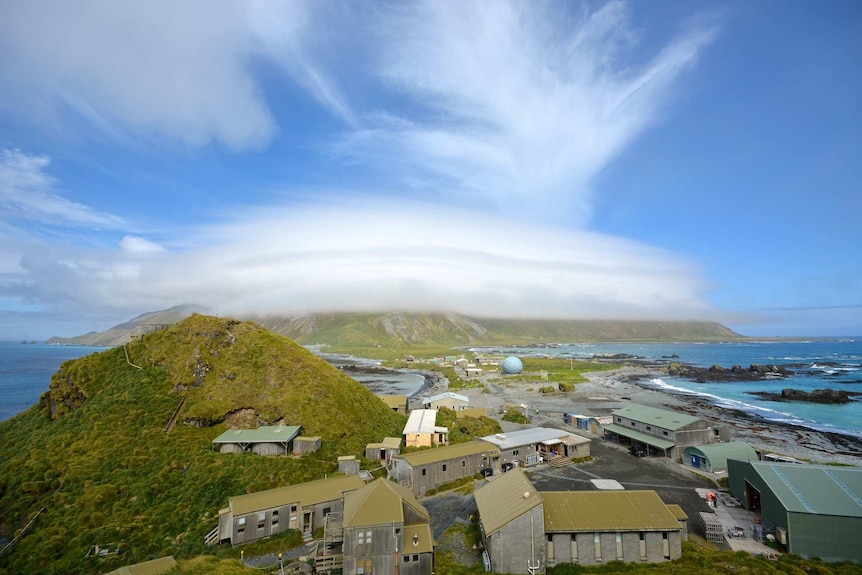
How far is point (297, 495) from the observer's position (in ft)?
90.8

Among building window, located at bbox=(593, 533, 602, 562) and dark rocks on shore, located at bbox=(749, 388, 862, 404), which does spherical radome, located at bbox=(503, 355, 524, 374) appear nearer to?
dark rocks on shore, located at bbox=(749, 388, 862, 404)

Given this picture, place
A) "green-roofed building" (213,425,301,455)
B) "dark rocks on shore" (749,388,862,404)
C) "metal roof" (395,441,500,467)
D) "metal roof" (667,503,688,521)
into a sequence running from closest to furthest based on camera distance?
"metal roof" (667,503,688,521), "metal roof" (395,441,500,467), "green-roofed building" (213,425,301,455), "dark rocks on shore" (749,388,862,404)

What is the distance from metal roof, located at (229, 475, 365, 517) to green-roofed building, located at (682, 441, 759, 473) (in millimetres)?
33706

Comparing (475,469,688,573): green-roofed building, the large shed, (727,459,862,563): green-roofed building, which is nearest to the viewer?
(475,469,688,573): green-roofed building

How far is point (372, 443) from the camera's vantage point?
39812 millimetres

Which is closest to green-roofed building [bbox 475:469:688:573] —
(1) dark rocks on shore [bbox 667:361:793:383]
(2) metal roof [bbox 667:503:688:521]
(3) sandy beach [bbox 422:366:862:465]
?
(2) metal roof [bbox 667:503:688:521]

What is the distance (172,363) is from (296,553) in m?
29.9

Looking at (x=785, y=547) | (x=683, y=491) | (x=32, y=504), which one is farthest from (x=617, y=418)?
(x=32, y=504)

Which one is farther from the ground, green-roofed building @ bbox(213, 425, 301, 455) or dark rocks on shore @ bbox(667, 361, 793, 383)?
green-roofed building @ bbox(213, 425, 301, 455)

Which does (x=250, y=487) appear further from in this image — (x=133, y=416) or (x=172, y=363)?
(x=172, y=363)

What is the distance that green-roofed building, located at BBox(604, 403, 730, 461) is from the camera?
137 feet

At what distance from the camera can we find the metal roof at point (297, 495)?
26.3 m

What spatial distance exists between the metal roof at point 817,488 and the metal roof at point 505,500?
16.2m

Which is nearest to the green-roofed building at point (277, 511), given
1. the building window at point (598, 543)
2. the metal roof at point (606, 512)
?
the metal roof at point (606, 512)
